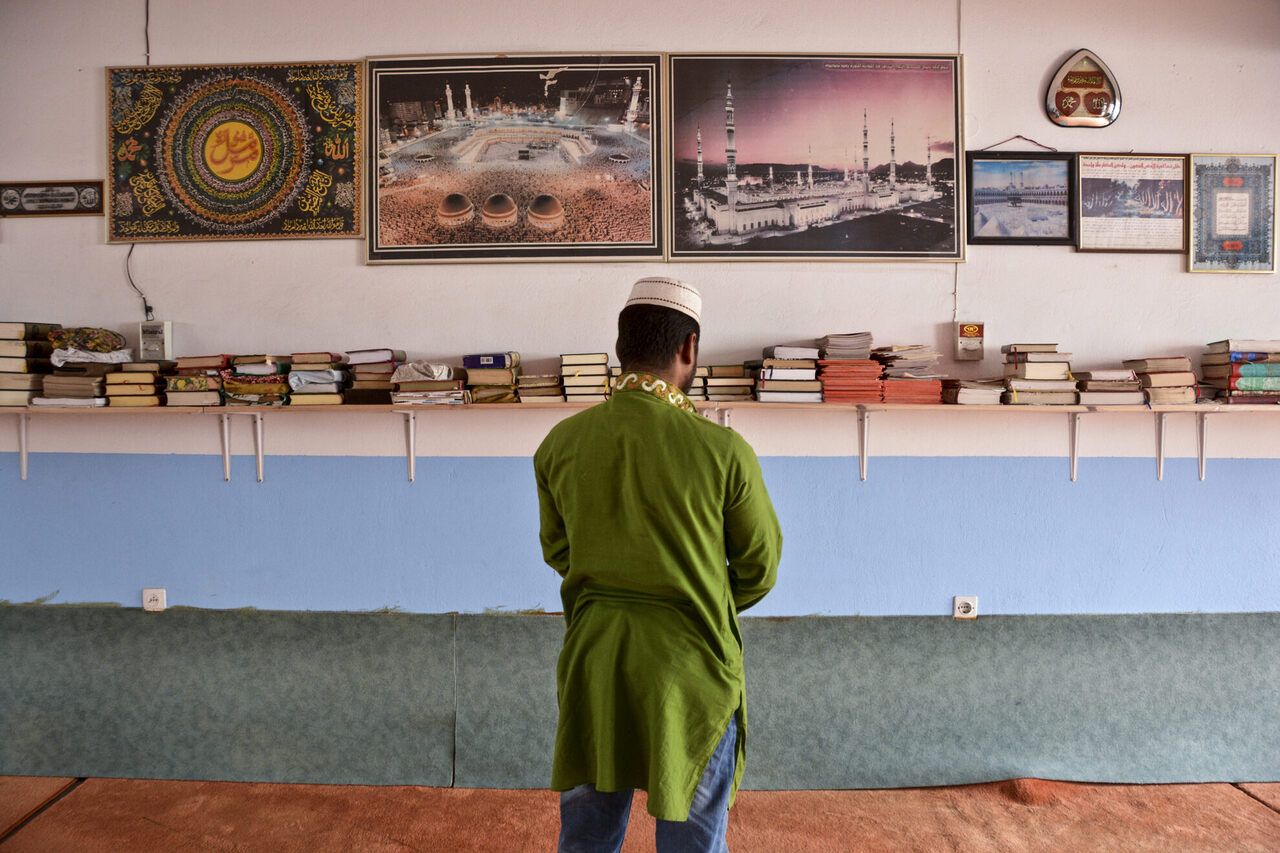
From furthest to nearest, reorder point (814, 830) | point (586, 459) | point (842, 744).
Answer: point (842, 744) < point (814, 830) < point (586, 459)

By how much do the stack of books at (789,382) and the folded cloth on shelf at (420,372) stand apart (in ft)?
4.09

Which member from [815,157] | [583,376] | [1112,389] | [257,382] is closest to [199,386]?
[257,382]

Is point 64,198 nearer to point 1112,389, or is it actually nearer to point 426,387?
point 426,387

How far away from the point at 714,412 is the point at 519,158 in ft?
4.45

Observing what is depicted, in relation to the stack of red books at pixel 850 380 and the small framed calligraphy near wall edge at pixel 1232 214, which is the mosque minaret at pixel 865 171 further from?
the small framed calligraphy near wall edge at pixel 1232 214

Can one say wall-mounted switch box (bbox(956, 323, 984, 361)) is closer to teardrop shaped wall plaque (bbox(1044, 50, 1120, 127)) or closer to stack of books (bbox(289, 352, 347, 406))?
teardrop shaped wall plaque (bbox(1044, 50, 1120, 127))

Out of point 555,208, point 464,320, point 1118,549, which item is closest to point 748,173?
point 555,208

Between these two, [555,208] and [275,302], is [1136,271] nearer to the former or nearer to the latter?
[555,208]

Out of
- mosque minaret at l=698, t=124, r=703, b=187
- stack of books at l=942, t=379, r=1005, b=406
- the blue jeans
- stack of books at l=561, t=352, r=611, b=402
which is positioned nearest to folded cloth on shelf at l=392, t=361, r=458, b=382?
stack of books at l=561, t=352, r=611, b=402

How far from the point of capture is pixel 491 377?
3.06 meters

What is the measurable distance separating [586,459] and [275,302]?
2247mm

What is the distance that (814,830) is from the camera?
293 centimetres

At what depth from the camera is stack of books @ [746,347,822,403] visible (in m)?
2.99

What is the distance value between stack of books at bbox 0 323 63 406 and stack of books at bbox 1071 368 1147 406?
166 inches
